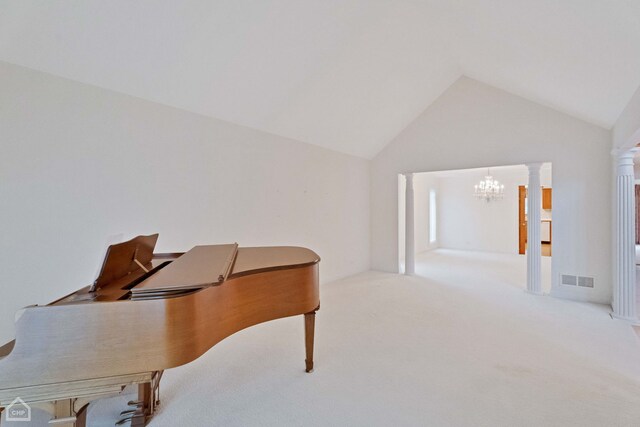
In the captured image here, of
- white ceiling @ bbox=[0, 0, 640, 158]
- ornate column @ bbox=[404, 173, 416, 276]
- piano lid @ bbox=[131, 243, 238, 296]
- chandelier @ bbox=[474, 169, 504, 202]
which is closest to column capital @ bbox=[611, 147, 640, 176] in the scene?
white ceiling @ bbox=[0, 0, 640, 158]

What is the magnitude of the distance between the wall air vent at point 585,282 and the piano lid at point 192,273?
4.70 meters

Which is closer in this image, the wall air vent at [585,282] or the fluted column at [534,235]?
the wall air vent at [585,282]

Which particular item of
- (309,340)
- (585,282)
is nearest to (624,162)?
(585,282)

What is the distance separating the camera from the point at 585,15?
6.29 ft

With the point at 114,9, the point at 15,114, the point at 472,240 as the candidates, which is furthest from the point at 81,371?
the point at 472,240

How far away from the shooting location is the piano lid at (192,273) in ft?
4.28

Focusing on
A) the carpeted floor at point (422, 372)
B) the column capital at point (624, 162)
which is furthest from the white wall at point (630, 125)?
the carpeted floor at point (422, 372)

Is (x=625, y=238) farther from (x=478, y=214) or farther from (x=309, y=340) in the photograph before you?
(x=478, y=214)

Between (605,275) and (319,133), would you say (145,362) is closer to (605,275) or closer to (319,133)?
(319,133)

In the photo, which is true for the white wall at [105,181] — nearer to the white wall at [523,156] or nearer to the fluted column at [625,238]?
the white wall at [523,156]

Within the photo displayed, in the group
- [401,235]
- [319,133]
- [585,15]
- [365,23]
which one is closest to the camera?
[585,15]

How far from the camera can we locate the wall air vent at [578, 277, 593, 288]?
12.9 feet

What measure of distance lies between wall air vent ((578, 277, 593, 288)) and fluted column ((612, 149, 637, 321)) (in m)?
0.63

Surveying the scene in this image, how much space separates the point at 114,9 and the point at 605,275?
6023mm
